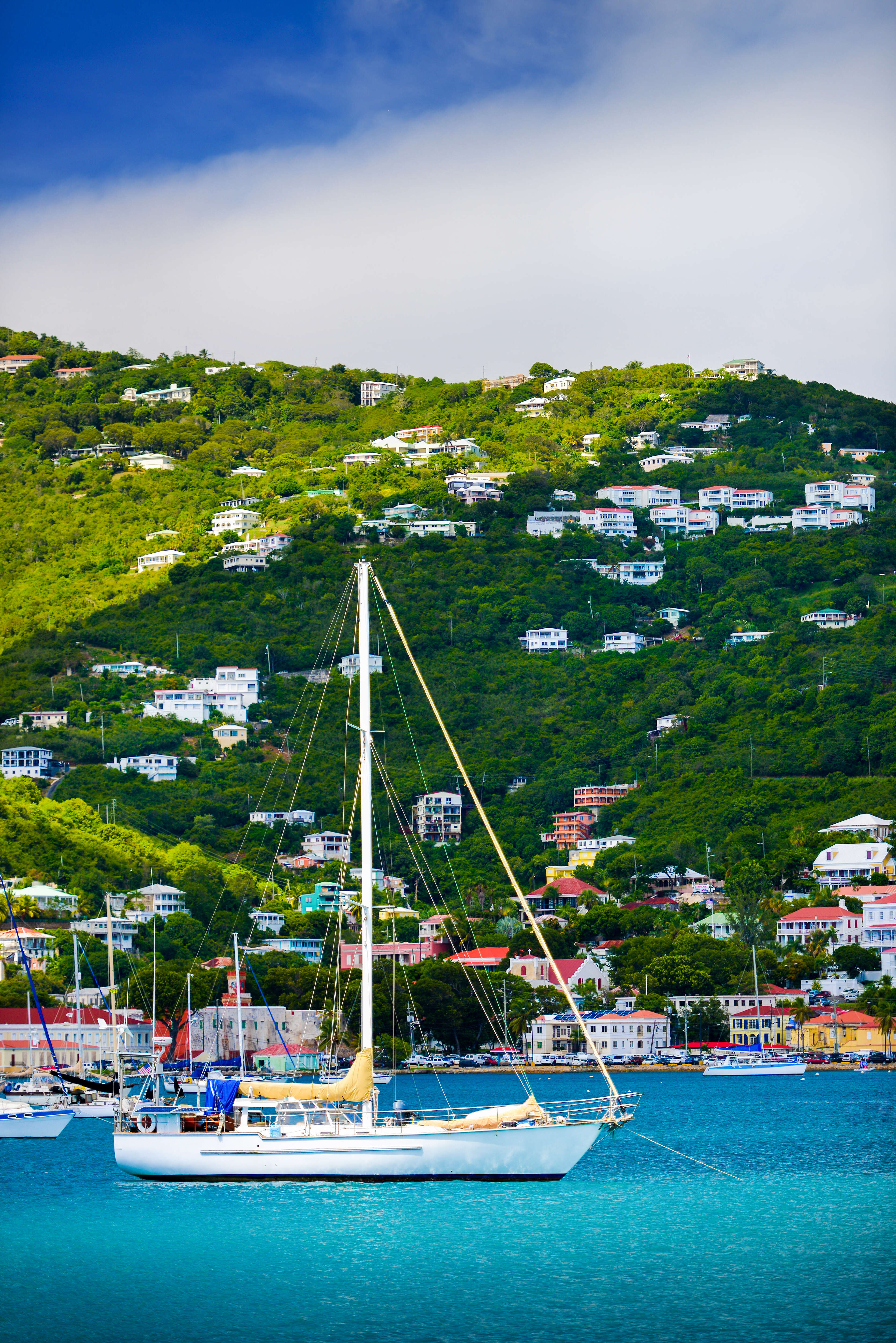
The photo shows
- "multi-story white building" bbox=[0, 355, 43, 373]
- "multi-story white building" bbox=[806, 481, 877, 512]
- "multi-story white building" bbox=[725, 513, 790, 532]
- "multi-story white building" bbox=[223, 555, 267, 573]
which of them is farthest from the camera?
"multi-story white building" bbox=[0, 355, 43, 373]

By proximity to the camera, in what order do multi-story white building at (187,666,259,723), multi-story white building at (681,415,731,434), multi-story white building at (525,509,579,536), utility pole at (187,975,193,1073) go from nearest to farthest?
1. utility pole at (187,975,193,1073)
2. multi-story white building at (187,666,259,723)
3. multi-story white building at (525,509,579,536)
4. multi-story white building at (681,415,731,434)

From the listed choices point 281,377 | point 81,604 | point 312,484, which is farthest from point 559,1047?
point 281,377

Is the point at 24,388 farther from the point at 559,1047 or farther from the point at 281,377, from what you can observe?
the point at 559,1047

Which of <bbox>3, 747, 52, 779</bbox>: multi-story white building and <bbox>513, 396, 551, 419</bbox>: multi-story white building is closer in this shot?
<bbox>3, 747, 52, 779</bbox>: multi-story white building

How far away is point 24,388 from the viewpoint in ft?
603

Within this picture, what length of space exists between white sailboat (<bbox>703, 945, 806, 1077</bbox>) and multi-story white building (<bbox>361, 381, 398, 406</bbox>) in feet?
396

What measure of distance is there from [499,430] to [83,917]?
9199 centimetres

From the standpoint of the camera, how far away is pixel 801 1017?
231 feet

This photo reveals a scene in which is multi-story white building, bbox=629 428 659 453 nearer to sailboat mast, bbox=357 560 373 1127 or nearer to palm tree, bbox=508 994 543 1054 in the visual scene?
palm tree, bbox=508 994 543 1054

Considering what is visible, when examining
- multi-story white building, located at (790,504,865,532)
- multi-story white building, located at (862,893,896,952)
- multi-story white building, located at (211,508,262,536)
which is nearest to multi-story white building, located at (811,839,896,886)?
multi-story white building, located at (862,893,896,952)

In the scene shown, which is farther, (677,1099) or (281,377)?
(281,377)

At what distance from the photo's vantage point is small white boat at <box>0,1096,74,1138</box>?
37.8 m

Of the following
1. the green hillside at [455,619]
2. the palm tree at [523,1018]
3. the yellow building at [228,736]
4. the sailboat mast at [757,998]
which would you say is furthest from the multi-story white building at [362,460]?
the sailboat mast at [757,998]

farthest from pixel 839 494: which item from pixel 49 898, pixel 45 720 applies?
pixel 49 898
